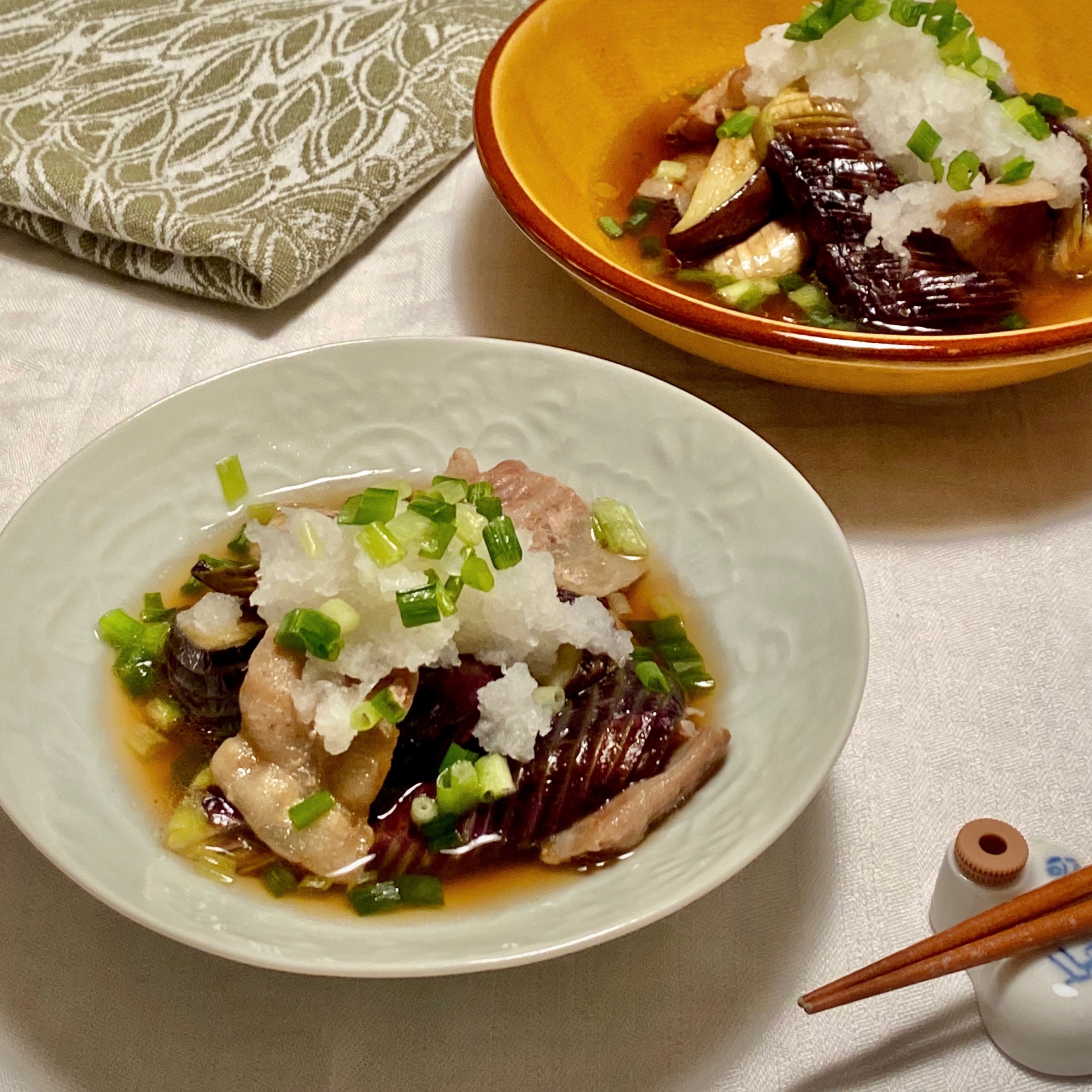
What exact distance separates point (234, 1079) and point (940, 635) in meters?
1.33

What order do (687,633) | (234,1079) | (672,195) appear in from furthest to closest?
(672,195)
(687,633)
(234,1079)

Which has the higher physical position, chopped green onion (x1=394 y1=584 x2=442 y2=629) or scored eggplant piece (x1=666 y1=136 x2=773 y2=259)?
chopped green onion (x1=394 y1=584 x2=442 y2=629)

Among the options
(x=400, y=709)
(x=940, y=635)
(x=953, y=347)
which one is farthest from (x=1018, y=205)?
(x=400, y=709)

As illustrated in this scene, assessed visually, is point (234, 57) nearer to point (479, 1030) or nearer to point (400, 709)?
point (400, 709)

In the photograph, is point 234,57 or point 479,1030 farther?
point 234,57

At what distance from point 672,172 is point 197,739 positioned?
1.84m

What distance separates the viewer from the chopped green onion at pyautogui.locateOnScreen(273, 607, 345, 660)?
1389 mm

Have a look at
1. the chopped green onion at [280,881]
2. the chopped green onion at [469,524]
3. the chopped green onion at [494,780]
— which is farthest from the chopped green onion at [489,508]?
the chopped green onion at [280,881]

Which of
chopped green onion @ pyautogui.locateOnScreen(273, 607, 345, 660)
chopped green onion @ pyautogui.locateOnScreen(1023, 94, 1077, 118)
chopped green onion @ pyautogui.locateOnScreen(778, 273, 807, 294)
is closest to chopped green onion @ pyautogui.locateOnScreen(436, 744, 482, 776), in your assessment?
chopped green onion @ pyautogui.locateOnScreen(273, 607, 345, 660)

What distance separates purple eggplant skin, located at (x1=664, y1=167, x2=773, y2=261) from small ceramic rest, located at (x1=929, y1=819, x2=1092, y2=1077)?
148cm

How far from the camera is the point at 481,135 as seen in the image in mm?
2248

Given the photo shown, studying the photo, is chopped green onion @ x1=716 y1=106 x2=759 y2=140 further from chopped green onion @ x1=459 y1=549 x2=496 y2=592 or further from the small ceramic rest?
the small ceramic rest

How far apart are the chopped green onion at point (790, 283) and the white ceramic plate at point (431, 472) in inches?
25.2

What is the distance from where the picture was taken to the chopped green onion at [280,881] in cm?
141
